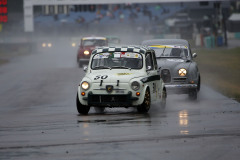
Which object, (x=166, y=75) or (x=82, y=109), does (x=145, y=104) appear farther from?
(x=166, y=75)

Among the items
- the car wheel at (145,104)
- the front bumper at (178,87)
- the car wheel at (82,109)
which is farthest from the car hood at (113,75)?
the front bumper at (178,87)

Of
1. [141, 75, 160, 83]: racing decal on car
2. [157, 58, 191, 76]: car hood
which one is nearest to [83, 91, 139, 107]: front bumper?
[141, 75, 160, 83]: racing decal on car

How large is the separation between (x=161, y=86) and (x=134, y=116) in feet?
6.90

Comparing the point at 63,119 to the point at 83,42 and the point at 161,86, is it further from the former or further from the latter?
the point at 83,42

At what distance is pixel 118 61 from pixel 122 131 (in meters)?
3.88

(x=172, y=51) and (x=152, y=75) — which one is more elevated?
(x=152, y=75)

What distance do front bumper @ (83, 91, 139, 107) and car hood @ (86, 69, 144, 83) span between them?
30 cm

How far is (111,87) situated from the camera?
13391 millimetres

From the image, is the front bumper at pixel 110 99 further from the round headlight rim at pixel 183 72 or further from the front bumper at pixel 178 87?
the round headlight rim at pixel 183 72

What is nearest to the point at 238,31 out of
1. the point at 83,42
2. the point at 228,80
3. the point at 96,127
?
the point at 83,42

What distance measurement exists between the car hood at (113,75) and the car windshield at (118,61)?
10.8 inches

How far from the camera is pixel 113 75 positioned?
13703mm

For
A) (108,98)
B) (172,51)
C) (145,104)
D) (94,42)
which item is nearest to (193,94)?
(172,51)

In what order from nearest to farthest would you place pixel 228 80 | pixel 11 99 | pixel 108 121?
pixel 108 121 → pixel 11 99 → pixel 228 80
